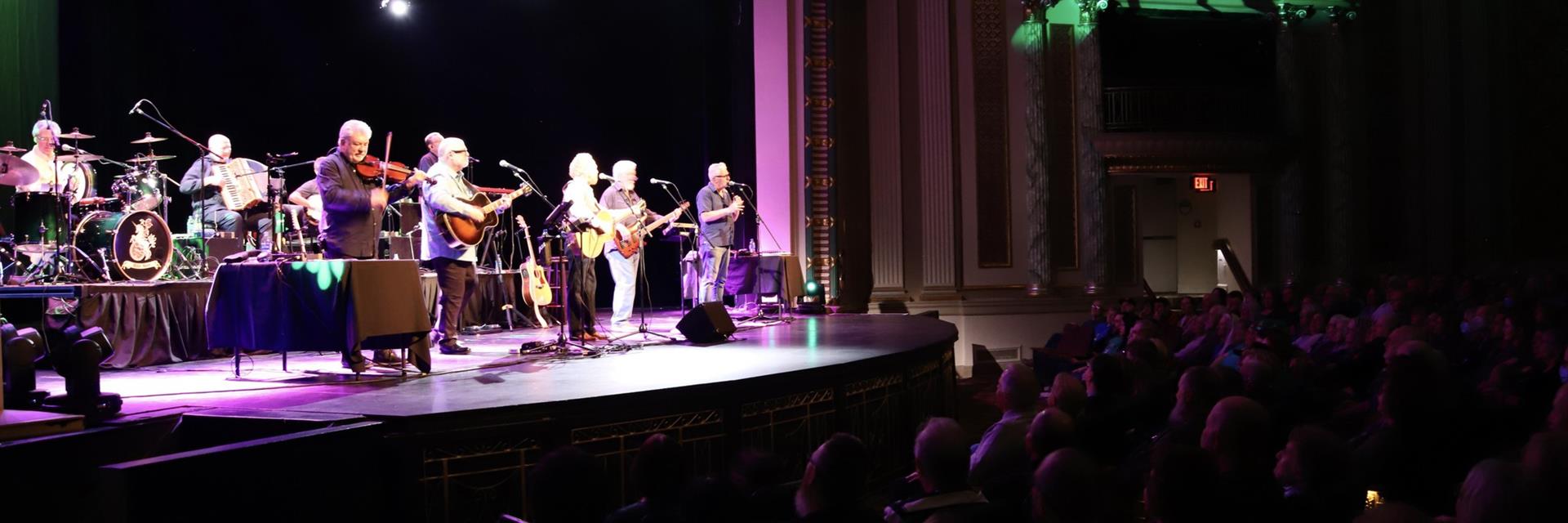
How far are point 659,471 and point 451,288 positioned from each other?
4.34 meters

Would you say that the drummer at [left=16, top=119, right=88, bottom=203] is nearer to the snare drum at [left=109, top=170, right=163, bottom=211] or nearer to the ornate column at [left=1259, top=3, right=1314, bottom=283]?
the snare drum at [left=109, top=170, right=163, bottom=211]

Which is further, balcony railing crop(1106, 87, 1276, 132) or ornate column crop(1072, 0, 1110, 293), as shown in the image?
balcony railing crop(1106, 87, 1276, 132)

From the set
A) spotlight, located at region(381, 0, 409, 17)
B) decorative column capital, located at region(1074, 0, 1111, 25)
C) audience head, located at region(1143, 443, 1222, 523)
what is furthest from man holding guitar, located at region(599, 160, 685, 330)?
decorative column capital, located at region(1074, 0, 1111, 25)

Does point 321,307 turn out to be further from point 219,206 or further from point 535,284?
point 219,206

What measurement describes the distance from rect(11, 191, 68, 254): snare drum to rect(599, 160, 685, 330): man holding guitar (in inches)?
A: 186

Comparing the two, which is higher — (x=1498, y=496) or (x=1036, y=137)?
(x=1036, y=137)

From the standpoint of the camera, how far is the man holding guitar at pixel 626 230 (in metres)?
8.32

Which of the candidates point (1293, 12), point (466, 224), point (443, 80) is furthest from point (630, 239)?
point (1293, 12)

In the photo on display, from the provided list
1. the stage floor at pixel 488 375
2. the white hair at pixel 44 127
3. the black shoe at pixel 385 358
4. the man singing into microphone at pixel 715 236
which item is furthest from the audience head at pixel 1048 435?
the white hair at pixel 44 127

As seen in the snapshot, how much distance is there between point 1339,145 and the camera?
47.0 ft

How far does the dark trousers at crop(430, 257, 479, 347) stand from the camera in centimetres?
689

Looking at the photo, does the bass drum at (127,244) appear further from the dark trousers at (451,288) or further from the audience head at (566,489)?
the audience head at (566,489)

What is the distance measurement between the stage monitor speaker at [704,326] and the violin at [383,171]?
2.24m

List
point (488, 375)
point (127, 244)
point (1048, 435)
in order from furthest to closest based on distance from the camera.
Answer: point (127, 244)
point (488, 375)
point (1048, 435)
